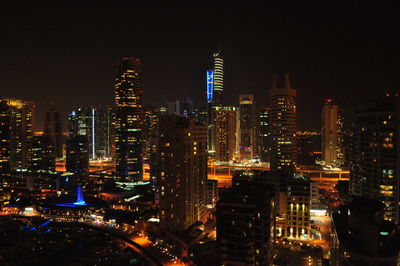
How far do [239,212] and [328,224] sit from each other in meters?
18.6

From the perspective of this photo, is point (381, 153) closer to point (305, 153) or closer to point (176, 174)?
point (176, 174)

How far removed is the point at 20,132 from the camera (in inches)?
3083

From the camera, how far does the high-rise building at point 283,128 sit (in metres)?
57.8

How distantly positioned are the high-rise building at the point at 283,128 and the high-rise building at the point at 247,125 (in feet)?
122

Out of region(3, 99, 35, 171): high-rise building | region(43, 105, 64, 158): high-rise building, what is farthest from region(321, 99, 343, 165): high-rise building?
region(43, 105, 64, 158): high-rise building

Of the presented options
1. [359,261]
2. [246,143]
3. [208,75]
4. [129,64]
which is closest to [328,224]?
[359,261]

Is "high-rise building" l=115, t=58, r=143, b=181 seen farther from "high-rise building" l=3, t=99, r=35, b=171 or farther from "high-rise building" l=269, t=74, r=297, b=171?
"high-rise building" l=3, t=99, r=35, b=171

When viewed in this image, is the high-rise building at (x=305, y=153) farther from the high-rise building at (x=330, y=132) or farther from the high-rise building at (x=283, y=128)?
the high-rise building at (x=283, y=128)

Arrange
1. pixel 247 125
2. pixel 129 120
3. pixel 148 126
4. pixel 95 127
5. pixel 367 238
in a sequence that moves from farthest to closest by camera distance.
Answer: pixel 95 127, pixel 247 125, pixel 148 126, pixel 129 120, pixel 367 238

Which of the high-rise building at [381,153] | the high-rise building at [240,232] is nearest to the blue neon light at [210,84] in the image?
the high-rise building at [381,153]

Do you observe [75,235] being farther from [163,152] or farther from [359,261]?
[359,261]

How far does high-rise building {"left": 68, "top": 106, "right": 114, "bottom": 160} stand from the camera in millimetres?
102625

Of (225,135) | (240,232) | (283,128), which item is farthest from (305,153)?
(240,232)

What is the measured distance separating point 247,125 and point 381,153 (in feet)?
225
